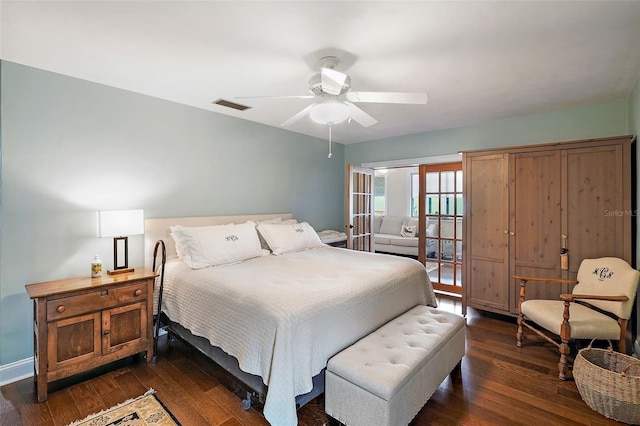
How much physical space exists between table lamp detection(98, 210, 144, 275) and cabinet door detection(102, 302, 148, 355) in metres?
0.37

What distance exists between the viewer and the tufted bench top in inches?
64.8

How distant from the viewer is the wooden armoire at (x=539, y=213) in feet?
9.41

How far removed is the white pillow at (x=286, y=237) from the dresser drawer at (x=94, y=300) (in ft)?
4.46

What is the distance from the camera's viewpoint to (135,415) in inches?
77.0

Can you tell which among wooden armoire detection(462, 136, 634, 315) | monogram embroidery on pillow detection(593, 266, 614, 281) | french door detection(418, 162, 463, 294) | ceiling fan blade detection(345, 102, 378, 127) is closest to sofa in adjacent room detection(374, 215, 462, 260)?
french door detection(418, 162, 463, 294)

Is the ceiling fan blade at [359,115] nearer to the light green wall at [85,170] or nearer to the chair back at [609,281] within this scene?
the light green wall at [85,170]

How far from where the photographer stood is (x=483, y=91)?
9.59 feet

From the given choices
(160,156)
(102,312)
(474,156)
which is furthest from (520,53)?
(102,312)

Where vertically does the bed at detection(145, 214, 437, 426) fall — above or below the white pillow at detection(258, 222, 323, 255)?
below

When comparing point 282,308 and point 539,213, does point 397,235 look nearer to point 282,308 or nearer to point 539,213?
point 539,213

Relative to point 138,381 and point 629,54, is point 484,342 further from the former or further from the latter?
point 138,381

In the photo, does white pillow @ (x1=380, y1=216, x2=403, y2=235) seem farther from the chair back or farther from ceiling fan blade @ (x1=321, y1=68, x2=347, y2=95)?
ceiling fan blade @ (x1=321, y1=68, x2=347, y2=95)

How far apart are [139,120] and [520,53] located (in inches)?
131

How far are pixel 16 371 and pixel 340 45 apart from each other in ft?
11.2
